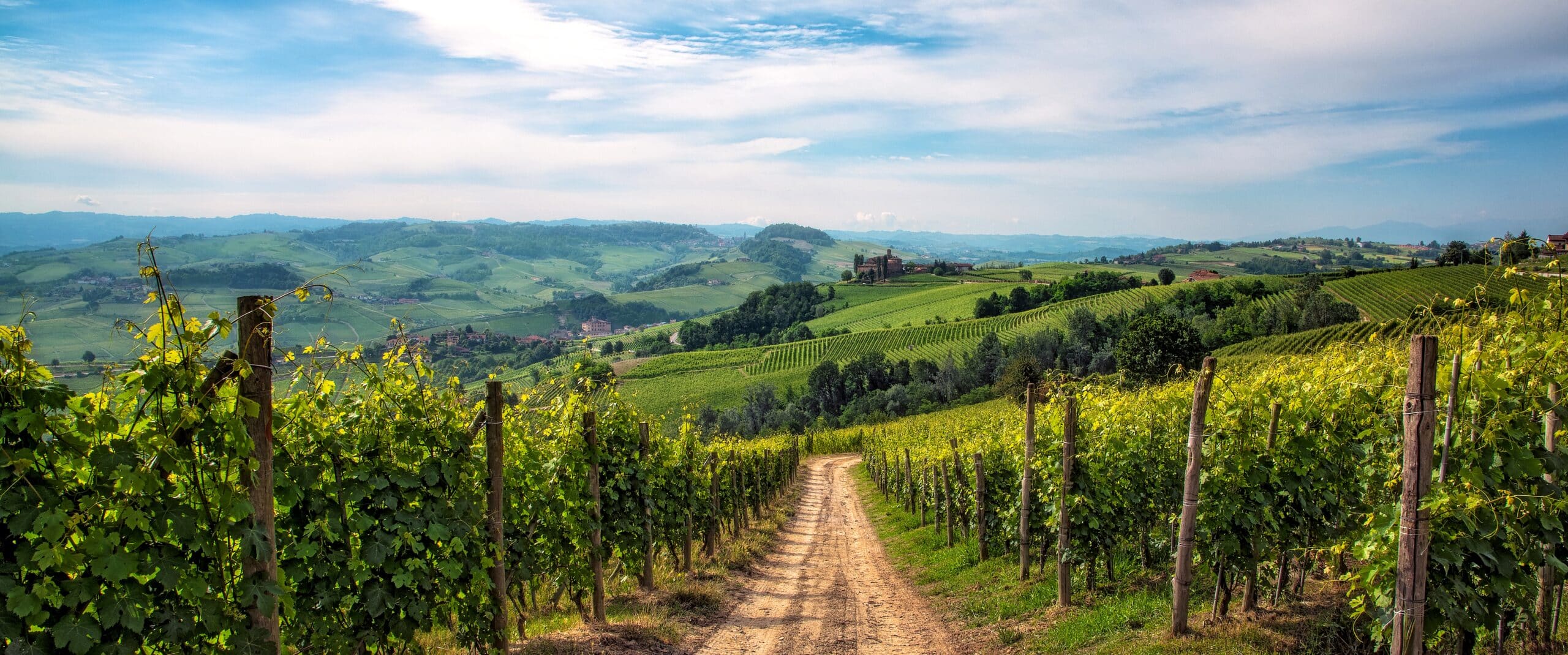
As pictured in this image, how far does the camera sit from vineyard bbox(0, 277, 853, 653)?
303cm

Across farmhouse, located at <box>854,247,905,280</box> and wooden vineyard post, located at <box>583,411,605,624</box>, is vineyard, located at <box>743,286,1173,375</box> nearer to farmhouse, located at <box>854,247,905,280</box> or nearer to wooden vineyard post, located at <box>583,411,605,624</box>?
farmhouse, located at <box>854,247,905,280</box>

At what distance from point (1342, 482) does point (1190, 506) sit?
1.64 m

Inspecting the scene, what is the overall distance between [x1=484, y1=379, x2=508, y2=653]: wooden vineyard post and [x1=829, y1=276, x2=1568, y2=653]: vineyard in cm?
601

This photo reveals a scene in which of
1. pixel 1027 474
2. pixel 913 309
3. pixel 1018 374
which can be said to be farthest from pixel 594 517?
pixel 913 309

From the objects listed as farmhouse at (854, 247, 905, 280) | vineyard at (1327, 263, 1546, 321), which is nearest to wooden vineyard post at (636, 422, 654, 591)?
vineyard at (1327, 263, 1546, 321)

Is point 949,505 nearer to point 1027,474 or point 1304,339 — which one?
point 1027,474

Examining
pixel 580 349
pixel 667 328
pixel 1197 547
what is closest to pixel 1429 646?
pixel 1197 547

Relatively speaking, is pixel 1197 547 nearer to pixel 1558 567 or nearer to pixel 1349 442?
Result: pixel 1349 442

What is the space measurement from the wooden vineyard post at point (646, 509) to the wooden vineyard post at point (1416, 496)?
24.2 feet

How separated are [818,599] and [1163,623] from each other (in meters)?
4.98

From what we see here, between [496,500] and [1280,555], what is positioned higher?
[496,500]

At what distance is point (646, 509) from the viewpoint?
935 centimetres

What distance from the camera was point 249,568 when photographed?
3.67m

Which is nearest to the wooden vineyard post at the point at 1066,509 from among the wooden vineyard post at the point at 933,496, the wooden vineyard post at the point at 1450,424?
the wooden vineyard post at the point at 1450,424
